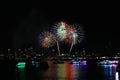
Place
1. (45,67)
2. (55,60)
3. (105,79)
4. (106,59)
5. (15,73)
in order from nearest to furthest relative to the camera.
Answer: (15,73) < (105,79) < (45,67) < (55,60) < (106,59)

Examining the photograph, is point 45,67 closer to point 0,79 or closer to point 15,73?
point 15,73

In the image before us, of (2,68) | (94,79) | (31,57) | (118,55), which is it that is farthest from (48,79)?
(118,55)

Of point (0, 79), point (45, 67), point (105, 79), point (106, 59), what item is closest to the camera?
point (0, 79)

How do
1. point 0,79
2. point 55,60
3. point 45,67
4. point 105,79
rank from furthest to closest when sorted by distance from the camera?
point 55,60, point 45,67, point 105,79, point 0,79

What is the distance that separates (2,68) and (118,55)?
131 m

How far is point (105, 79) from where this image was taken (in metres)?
67.3

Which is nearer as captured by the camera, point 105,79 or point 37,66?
point 105,79

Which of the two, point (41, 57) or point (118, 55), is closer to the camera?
point (41, 57)

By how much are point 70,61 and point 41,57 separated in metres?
36.3

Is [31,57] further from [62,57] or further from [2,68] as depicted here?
[2,68]

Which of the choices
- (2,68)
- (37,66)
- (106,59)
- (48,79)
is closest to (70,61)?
(106,59)

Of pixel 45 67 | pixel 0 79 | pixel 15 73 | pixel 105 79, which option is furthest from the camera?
pixel 45 67

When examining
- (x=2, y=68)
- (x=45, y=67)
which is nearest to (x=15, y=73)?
(x=2, y=68)

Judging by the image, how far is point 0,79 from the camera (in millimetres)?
54531
